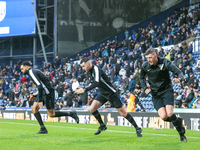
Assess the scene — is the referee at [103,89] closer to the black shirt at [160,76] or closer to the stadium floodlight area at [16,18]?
the black shirt at [160,76]

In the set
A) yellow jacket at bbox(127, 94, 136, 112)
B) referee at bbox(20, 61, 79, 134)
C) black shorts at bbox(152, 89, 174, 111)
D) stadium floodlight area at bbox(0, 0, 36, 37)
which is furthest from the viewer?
stadium floodlight area at bbox(0, 0, 36, 37)

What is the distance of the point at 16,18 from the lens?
40.4 meters

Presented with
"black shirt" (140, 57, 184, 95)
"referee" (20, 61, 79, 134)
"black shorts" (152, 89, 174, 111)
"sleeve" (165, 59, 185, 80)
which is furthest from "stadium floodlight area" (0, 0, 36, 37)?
"sleeve" (165, 59, 185, 80)

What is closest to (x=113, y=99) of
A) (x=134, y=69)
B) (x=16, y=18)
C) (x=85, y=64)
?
(x=85, y=64)

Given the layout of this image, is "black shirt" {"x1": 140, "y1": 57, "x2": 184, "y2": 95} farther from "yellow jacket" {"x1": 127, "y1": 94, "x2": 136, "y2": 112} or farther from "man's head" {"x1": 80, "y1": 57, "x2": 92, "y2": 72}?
"yellow jacket" {"x1": 127, "y1": 94, "x2": 136, "y2": 112}

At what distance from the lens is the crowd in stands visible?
715 inches

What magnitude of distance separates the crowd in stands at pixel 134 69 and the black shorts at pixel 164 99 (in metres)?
7.78

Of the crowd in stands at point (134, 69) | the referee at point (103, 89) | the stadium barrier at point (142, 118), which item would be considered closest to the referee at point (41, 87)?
the referee at point (103, 89)

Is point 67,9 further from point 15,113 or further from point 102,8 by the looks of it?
point 15,113

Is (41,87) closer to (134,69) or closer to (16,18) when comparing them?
(134,69)

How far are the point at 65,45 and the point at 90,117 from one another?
22.3 m

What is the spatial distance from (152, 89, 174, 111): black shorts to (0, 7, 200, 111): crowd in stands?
7.78 metres

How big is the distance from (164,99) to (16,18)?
35101 millimetres

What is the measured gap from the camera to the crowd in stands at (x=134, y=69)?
18.2m
